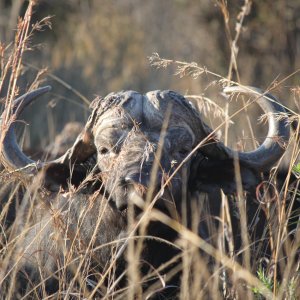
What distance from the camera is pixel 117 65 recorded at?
15984 mm

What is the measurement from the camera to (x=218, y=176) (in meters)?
5.88

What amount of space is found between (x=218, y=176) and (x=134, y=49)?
38.0ft

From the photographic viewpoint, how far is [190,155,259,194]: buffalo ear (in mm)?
5816

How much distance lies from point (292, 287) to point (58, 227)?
105cm

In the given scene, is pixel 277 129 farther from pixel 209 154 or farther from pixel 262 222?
pixel 262 222

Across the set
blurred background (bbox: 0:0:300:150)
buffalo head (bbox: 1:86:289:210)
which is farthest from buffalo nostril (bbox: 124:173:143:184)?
blurred background (bbox: 0:0:300:150)

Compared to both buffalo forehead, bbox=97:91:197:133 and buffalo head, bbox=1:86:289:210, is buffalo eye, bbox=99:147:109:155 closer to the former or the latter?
buffalo head, bbox=1:86:289:210

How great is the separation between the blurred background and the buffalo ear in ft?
17.6

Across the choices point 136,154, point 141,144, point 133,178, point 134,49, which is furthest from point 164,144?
point 134,49

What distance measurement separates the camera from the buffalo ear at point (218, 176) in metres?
5.82

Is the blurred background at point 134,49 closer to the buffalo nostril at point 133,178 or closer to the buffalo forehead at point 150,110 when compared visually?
the buffalo forehead at point 150,110

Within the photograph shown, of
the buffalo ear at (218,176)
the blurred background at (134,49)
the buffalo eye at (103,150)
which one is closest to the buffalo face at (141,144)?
the buffalo eye at (103,150)

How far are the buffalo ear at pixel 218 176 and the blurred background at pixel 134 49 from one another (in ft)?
17.6

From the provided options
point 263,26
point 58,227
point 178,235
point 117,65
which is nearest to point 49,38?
point 117,65
